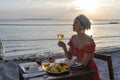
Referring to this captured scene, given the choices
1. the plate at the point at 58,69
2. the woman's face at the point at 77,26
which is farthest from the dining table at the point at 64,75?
the woman's face at the point at 77,26

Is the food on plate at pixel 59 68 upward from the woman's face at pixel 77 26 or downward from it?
downward

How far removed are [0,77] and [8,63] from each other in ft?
3.54

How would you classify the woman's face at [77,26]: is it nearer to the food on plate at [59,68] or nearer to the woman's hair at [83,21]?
the woman's hair at [83,21]

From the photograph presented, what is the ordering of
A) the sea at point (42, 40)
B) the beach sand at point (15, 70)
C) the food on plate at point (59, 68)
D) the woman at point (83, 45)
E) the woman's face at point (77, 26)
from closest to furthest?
the food on plate at point (59, 68), the woman at point (83, 45), the woman's face at point (77, 26), the beach sand at point (15, 70), the sea at point (42, 40)

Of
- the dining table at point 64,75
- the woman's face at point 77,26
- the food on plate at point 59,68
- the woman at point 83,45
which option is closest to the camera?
the dining table at point 64,75

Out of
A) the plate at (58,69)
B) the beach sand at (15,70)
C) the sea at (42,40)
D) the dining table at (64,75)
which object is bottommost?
the sea at (42,40)

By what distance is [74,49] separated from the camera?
3.41m

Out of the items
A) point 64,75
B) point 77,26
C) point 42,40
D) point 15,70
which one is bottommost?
point 42,40

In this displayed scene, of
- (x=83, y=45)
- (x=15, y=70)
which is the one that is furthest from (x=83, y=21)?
(x=15, y=70)

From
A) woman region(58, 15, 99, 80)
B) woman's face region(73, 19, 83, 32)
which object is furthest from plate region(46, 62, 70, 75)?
woman's face region(73, 19, 83, 32)

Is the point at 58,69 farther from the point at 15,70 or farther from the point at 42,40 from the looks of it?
the point at 42,40

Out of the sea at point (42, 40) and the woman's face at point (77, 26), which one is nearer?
the woman's face at point (77, 26)

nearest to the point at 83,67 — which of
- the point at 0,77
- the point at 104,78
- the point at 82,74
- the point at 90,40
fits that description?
the point at 82,74

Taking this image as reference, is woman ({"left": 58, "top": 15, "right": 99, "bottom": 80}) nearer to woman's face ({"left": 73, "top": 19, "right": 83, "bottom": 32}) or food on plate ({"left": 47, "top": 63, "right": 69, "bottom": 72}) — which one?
woman's face ({"left": 73, "top": 19, "right": 83, "bottom": 32})
